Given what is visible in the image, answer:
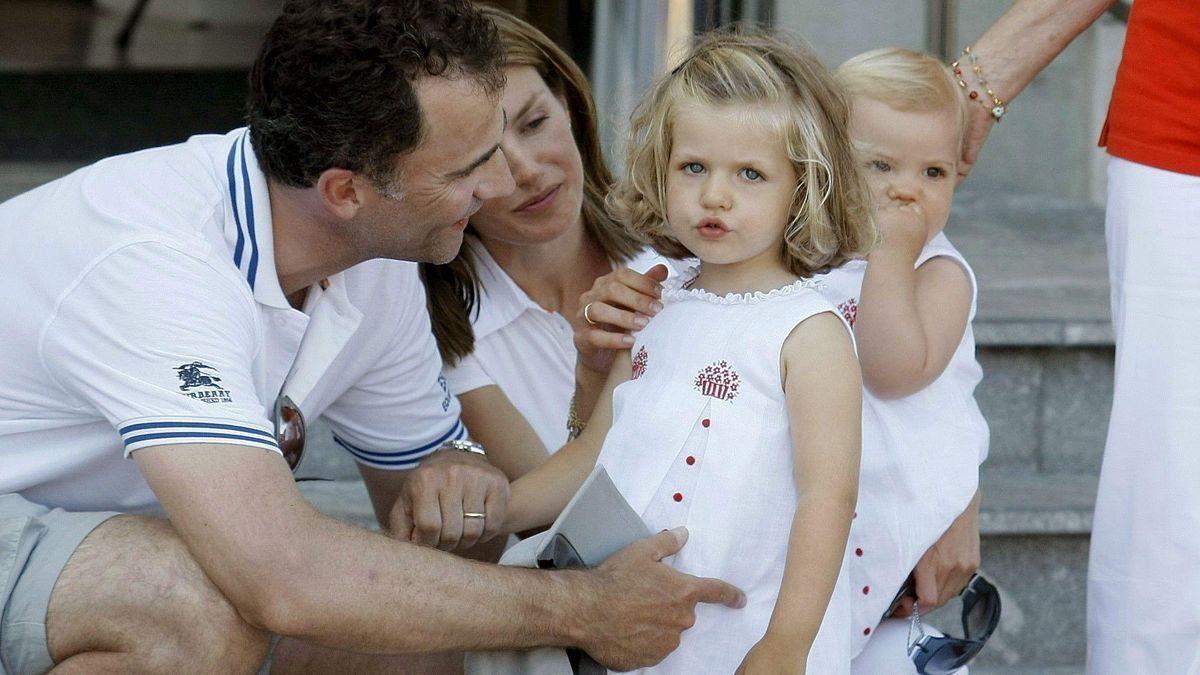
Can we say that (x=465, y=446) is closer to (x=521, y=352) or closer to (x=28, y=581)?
(x=521, y=352)

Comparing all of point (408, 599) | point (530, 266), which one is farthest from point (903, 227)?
point (408, 599)

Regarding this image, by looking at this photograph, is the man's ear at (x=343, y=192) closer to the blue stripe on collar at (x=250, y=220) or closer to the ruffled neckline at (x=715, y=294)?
the blue stripe on collar at (x=250, y=220)

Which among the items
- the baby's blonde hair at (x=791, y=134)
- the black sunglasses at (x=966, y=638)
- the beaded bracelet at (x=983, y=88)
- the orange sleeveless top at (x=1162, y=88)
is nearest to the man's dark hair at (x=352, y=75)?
the baby's blonde hair at (x=791, y=134)

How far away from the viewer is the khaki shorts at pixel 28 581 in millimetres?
1702

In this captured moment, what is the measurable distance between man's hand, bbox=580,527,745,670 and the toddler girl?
4 centimetres

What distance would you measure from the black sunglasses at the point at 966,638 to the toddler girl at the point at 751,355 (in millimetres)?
243

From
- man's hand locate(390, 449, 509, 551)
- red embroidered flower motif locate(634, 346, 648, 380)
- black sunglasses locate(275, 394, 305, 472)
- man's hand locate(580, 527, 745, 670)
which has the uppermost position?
red embroidered flower motif locate(634, 346, 648, 380)

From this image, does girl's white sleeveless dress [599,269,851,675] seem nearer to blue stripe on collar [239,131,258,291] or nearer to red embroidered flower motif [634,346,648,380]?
red embroidered flower motif [634,346,648,380]

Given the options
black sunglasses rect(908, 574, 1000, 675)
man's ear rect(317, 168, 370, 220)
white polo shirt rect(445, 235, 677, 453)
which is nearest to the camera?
man's ear rect(317, 168, 370, 220)

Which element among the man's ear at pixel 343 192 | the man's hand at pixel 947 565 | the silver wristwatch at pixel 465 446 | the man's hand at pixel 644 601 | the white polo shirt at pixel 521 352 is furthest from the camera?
the white polo shirt at pixel 521 352

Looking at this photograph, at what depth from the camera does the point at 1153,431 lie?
1.90m

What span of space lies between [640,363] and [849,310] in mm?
316

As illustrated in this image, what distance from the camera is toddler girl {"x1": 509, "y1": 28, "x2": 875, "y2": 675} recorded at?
1717 millimetres

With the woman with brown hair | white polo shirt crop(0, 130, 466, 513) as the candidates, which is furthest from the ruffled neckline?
white polo shirt crop(0, 130, 466, 513)
